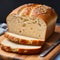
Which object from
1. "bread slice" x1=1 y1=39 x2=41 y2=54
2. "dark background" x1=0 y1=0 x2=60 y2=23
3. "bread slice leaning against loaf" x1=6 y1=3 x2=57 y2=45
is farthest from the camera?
Answer: "dark background" x1=0 y1=0 x2=60 y2=23

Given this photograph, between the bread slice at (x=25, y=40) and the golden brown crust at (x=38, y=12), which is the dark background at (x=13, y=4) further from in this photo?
the bread slice at (x=25, y=40)

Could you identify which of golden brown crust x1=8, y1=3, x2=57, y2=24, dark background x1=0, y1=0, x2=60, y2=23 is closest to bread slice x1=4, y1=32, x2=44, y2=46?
golden brown crust x1=8, y1=3, x2=57, y2=24

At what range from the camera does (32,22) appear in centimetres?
157

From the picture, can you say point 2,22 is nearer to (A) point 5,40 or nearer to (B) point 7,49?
(A) point 5,40

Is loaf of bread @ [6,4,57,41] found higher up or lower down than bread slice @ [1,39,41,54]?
higher up

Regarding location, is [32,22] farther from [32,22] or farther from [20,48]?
[20,48]

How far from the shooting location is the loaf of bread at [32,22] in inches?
61.5

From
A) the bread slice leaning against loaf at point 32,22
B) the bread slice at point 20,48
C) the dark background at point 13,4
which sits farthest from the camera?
the dark background at point 13,4

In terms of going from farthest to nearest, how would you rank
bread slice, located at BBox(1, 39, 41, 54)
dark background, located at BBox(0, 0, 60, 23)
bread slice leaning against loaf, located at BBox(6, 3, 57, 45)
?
dark background, located at BBox(0, 0, 60, 23) → bread slice leaning against loaf, located at BBox(6, 3, 57, 45) → bread slice, located at BBox(1, 39, 41, 54)

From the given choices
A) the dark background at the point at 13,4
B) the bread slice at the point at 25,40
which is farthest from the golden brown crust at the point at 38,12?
the dark background at the point at 13,4

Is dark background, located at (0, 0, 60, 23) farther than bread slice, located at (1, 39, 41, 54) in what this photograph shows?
Yes

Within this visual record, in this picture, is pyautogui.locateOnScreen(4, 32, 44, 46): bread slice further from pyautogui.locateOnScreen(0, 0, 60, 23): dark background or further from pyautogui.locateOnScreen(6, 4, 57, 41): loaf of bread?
pyautogui.locateOnScreen(0, 0, 60, 23): dark background

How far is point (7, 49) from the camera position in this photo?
144 cm

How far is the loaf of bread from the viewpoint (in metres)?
→ 1.56
